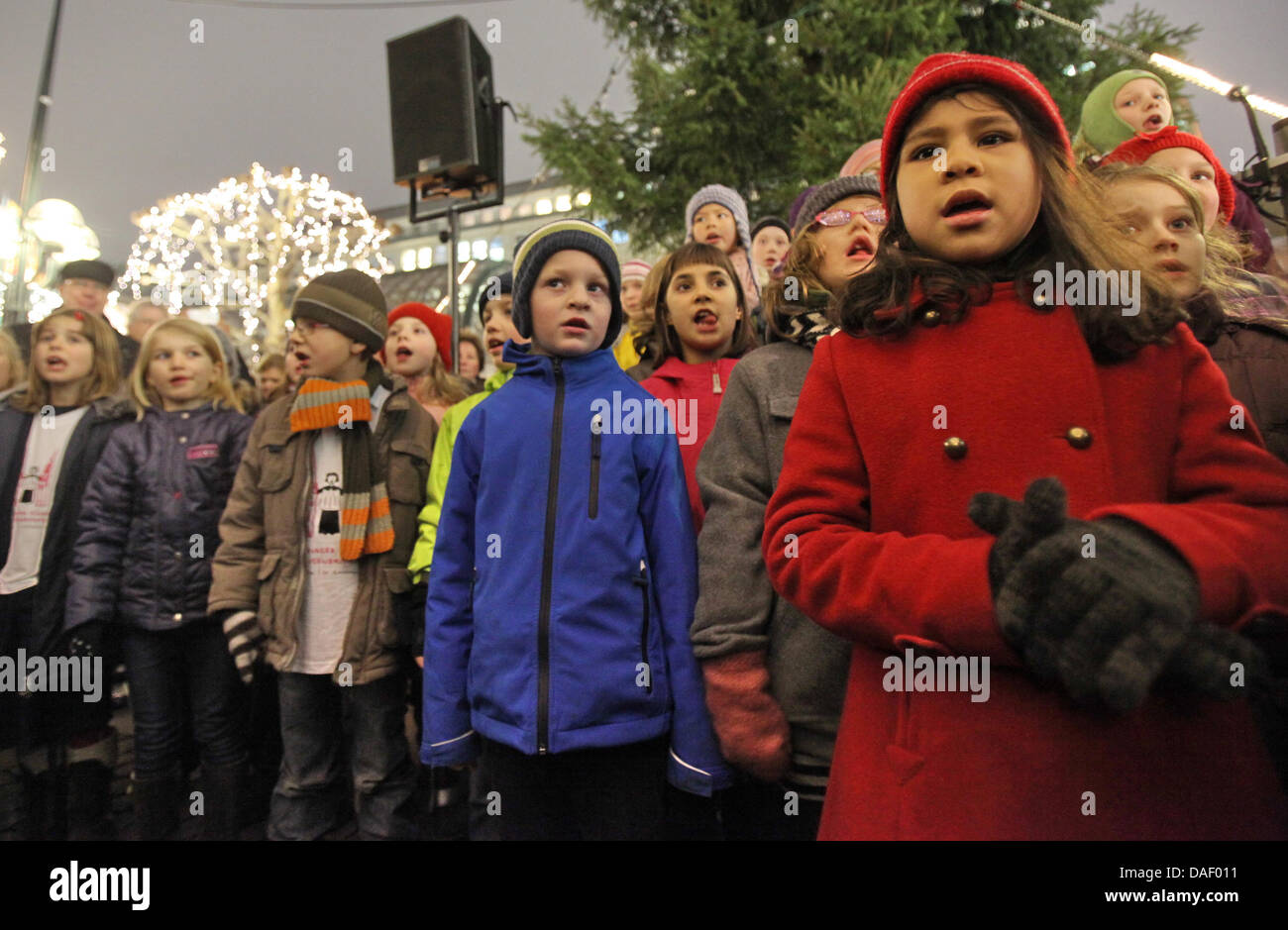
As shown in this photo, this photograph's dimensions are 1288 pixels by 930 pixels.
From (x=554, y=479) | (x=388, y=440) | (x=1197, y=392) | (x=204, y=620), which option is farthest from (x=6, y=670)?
(x=1197, y=392)

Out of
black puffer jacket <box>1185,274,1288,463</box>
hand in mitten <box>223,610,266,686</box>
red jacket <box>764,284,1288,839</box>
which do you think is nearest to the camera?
Result: red jacket <box>764,284,1288,839</box>

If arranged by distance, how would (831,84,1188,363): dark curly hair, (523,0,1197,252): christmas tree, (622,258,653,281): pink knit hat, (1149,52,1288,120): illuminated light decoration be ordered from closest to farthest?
(831,84,1188,363): dark curly hair < (1149,52,1288,120): illuminated light decoration < (622,258,653,281): pink knit hat < (523,0,1197,252): christmas tree

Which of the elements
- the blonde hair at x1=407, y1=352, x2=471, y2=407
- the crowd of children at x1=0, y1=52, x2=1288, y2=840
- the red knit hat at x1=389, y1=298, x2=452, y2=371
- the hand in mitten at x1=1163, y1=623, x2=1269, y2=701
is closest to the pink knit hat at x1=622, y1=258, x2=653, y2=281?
the crowd of children at x1=0, y1=52, x2=1288, y2=840

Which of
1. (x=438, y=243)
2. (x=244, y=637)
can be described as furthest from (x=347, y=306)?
(x=438, y=243)

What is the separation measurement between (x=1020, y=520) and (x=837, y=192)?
127cm

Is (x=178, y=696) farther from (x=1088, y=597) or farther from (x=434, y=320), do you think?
(x=1088, y=597)

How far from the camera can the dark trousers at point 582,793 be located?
157 cm

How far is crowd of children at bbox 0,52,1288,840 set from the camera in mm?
890

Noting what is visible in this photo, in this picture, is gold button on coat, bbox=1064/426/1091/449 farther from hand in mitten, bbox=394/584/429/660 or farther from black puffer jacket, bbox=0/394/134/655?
black puffer jacket, bbox=0/394/134/655

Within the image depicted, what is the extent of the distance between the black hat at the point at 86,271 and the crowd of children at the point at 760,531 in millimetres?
1248

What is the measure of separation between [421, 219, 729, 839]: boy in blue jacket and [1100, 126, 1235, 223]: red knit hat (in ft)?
4.92

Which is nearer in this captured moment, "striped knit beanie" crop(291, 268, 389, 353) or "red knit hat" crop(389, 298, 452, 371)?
"striped knit beanie" crop(291, 268, 389, 353)
